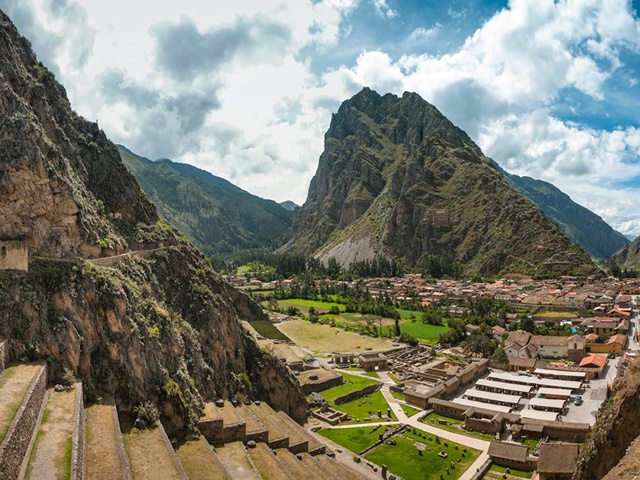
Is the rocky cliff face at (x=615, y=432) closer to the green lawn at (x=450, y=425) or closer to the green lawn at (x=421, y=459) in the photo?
the green lawn at (x=421, y=459)

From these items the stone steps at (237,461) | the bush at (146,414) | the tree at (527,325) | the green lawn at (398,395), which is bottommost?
the green lawn at (398,395)

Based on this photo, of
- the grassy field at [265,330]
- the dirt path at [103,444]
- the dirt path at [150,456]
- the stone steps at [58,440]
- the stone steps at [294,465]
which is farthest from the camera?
the grassy field at [265,330]

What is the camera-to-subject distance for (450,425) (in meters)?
56.8

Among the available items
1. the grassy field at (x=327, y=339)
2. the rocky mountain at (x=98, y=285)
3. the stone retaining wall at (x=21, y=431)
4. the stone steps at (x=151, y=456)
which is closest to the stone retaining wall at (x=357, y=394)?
the rocky mountain at (x=98, y=285)

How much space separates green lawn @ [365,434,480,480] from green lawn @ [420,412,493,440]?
395cm

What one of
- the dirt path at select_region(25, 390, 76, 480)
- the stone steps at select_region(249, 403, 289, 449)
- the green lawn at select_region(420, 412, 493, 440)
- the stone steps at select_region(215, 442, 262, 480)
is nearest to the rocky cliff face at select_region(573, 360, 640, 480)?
the stone steps at select_region(215, 442, 262, 480)

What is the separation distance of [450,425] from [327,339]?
4961 cm

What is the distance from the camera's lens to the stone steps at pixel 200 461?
98.1 feet

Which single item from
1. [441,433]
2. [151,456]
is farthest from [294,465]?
[441,433]

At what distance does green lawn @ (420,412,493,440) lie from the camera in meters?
53.6

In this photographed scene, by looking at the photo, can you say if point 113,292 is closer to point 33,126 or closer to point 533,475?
point 33,126

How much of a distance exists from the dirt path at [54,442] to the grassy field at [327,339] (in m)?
71.5

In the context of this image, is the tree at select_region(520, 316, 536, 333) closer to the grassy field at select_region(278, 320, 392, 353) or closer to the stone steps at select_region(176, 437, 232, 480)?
the grassy field at select_region(278, 320, 392, 353)

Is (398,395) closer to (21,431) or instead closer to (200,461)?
(200,461)
